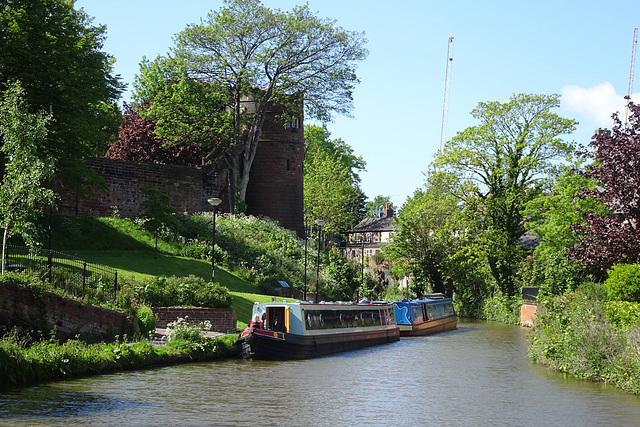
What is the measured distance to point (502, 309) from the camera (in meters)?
46.3

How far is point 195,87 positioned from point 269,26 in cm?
617

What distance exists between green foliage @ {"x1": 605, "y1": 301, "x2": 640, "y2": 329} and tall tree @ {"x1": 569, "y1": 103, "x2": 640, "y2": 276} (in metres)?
3.58

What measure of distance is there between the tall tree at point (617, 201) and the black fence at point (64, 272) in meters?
15.0

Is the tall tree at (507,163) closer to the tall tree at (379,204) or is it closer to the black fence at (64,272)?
the black fence at (64,272)

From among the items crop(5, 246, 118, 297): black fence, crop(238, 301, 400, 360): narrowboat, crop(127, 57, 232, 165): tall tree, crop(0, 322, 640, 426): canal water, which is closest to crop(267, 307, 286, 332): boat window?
crop(238, 301, 400, 360): narrowboat

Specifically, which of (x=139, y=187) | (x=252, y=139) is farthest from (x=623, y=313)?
(x=252, y=139)

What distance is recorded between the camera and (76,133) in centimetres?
2916

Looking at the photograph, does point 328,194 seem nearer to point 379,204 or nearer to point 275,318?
point 275,318

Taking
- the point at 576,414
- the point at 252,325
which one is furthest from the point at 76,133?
the point at 576,414

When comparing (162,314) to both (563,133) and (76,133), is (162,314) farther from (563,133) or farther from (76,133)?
(563,133)

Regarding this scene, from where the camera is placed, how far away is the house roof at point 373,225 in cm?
7894

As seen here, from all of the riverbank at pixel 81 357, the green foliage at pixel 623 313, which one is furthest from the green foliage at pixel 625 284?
the riverbank at pixel 81 357

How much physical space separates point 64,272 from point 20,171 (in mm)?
3365

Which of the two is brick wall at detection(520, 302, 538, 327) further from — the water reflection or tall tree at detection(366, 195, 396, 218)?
tall tree at detection(366, 195, 396, 218)
